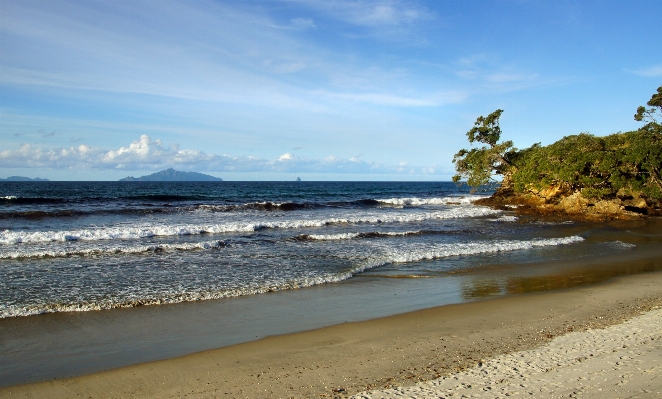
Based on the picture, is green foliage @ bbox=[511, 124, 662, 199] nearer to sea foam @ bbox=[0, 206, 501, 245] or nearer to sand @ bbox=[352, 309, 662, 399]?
sea foam @ bbox=[0, 206, 501, 245]

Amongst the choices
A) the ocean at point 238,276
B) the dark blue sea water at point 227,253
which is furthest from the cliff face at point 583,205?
the dark blue sea water at point 227,253

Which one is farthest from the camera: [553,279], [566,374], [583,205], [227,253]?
[583,205]

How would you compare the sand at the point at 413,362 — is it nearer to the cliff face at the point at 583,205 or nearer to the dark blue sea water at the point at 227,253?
the dark blue sea water at the point at 227,253

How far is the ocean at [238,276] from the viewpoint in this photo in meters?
7.02

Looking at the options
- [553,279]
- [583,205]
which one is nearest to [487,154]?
[583,205]

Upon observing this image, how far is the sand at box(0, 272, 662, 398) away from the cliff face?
75.1ft

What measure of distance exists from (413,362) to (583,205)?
28.6 meters

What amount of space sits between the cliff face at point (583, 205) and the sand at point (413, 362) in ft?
75.1

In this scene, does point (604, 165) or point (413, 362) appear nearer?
point (413, 362)

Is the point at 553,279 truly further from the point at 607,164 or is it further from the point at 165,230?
the point at 607,164

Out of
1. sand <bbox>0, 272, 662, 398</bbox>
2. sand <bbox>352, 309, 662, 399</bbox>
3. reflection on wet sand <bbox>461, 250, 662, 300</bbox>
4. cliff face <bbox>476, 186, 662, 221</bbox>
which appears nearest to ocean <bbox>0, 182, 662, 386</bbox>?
reflection on wet sand <bbox>461, 250, 662, 300</bbox>

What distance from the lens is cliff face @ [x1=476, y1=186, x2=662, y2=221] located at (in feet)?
89.5

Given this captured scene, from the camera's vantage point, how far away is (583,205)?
29.3 m

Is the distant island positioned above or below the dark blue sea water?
above
